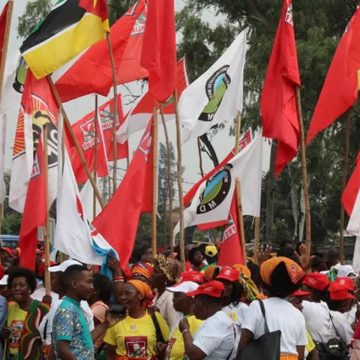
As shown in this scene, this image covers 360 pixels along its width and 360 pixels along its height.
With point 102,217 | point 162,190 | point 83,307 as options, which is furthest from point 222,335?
point 162,190

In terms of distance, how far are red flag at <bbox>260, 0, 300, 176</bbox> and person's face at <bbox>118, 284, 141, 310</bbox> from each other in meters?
5.39

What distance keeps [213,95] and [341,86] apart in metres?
1.95

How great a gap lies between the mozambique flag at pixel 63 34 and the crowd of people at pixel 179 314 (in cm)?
329

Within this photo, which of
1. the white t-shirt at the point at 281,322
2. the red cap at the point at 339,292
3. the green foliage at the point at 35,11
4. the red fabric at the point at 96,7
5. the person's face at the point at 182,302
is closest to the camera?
the white t-shirt at the point at 281,322

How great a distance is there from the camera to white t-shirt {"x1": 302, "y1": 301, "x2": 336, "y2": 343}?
30.3 ft

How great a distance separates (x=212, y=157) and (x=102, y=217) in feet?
26.1

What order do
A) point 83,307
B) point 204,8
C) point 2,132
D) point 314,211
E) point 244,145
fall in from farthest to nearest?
point 314,211 → point 204,8 → point 244,145 → point 2,132 → point 83,307

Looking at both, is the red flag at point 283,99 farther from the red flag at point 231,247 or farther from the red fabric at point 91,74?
the red fabric at point 91,74

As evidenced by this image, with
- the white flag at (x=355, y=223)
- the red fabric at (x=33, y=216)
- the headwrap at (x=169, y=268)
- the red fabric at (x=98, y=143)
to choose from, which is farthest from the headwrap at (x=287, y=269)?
the red fabric at (x=98, y=143)

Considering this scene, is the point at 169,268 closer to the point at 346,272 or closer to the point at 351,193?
the point at 346,272

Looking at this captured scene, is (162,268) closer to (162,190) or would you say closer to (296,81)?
(296,81)

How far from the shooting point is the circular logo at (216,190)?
1353cm

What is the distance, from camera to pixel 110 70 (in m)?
15.1

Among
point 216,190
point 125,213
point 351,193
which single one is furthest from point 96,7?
point 351,193
